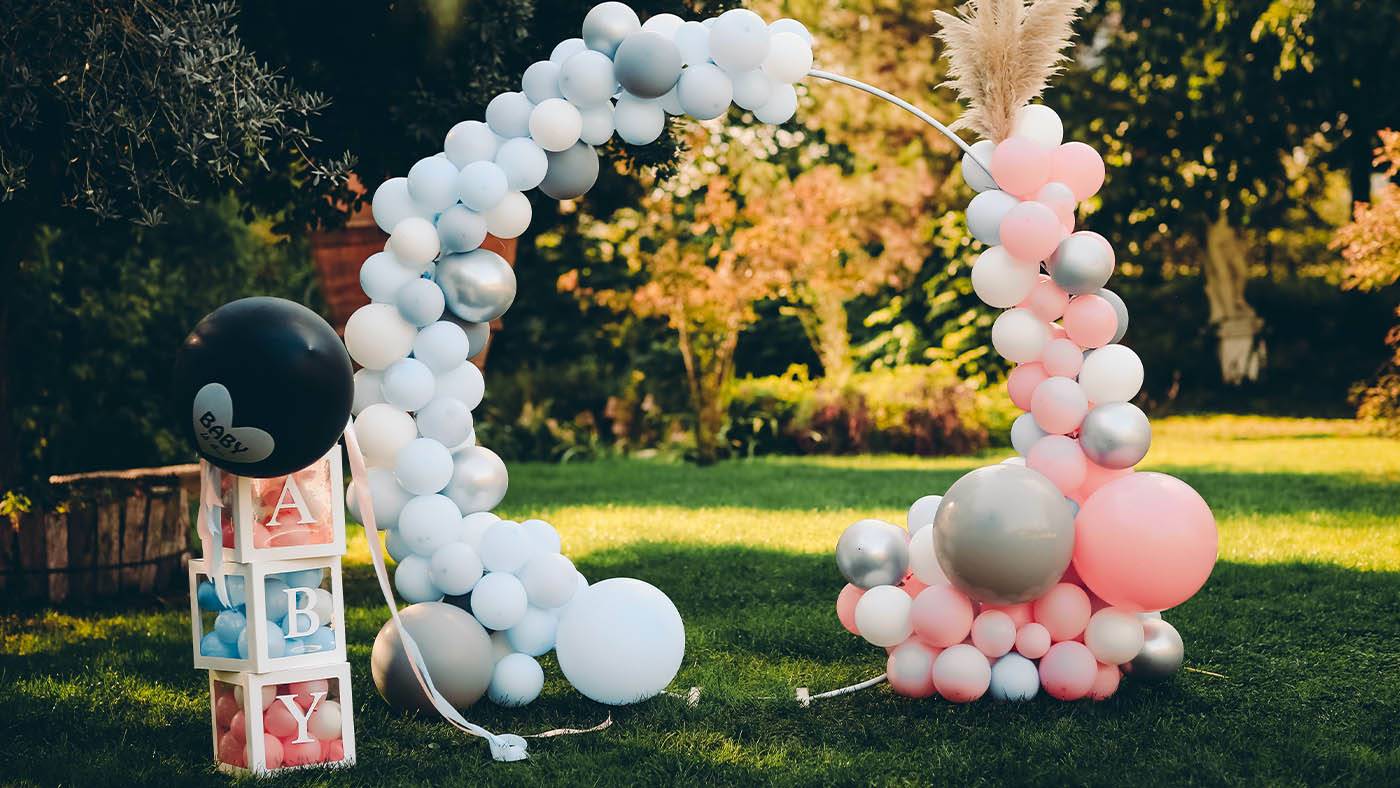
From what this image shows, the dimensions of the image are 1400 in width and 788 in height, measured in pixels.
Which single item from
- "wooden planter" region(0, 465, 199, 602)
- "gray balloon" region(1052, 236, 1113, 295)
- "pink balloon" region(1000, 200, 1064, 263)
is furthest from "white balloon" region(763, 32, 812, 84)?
"wooden planter" region(0, 465, 199, 602)

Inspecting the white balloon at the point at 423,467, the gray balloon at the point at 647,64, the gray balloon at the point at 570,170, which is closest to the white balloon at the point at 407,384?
the white balloon at the point at 423,467

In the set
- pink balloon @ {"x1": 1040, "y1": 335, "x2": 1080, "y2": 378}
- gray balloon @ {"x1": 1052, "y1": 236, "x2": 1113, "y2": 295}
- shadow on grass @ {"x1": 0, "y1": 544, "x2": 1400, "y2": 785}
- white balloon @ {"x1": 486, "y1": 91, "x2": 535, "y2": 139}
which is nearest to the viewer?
shadow on grass @ {"x1": 0, "y1": 544, "x2": 1400, "y2": 785}

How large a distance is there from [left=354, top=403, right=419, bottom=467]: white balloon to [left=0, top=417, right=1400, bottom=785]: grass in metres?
0.96

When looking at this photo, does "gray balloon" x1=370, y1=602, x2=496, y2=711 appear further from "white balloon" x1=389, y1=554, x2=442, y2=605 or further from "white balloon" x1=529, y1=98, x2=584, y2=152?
"white balloon" x1=529, y1=98, x2=584, y2=152

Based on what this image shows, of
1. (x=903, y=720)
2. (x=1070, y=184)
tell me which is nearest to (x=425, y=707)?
(x=903, y=720)

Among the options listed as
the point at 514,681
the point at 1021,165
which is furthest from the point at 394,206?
the point at 1021,165

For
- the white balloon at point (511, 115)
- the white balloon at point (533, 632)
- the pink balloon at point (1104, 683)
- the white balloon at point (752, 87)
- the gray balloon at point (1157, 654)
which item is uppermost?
the white balloon at point (752, 87)

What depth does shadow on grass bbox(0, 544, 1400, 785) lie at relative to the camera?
4039 millimetres

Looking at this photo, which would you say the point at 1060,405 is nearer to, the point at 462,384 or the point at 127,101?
the point at 462,384

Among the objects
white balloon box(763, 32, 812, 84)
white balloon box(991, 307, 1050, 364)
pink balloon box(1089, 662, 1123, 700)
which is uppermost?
white balloon box(763, 32, 812, 84)

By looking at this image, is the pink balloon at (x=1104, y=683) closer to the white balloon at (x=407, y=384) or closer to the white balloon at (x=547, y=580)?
the white balloon at (x=547, y=580)

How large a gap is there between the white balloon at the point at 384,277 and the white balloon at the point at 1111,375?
257 centimetres

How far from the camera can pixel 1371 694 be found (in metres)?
4.73

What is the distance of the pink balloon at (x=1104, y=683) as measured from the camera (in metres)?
4.71
